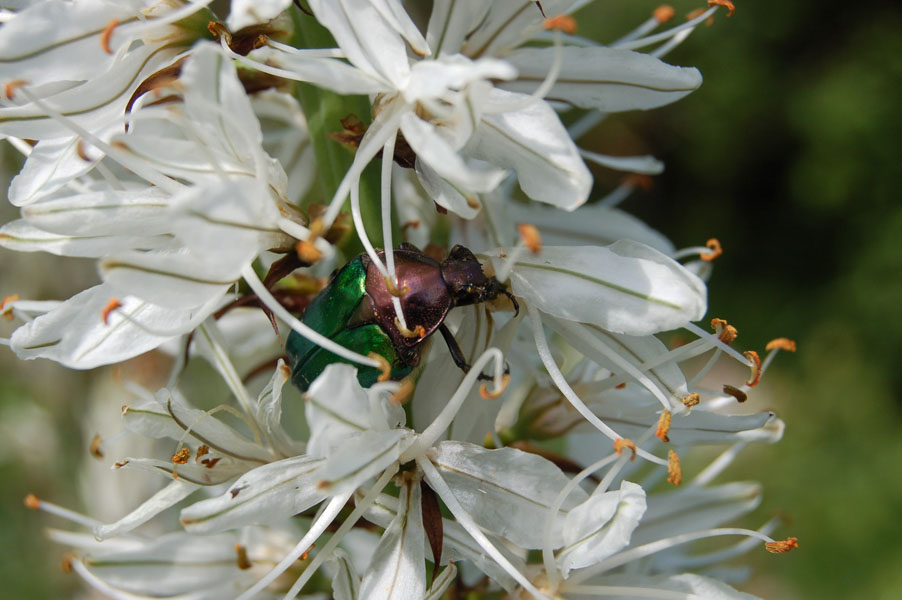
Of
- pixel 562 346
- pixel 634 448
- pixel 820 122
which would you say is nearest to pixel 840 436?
pixel 820 122

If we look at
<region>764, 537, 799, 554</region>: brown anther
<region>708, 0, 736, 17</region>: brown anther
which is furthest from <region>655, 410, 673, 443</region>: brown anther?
<region>708, 0, 736, 17</region>: brown anther

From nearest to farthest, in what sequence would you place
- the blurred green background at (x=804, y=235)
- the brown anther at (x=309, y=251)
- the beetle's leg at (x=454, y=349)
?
the brown anther at (x=309, y=251) < the beetle's leg at (x=454, y=349) < the blurred green background at (x=804, y=235)

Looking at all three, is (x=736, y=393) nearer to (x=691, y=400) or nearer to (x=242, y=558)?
(x=691, y=400)

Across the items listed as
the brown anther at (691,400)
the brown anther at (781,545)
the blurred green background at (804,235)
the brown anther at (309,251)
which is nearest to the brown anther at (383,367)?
the brown anther at (309,251)

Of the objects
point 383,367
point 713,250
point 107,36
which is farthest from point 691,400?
point 107,36

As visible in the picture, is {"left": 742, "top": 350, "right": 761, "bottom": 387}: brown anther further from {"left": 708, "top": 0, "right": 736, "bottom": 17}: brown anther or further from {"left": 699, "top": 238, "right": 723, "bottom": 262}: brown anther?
{"left": 708, "top": 0, "right": 736, "bottom": 17}: brown anther

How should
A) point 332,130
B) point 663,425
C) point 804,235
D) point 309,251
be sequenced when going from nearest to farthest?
point 309,251, point 663,425, point 332,130, point 804,235

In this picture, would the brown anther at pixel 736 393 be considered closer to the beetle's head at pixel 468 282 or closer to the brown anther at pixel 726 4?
the beetle's head at pixel 468 282
